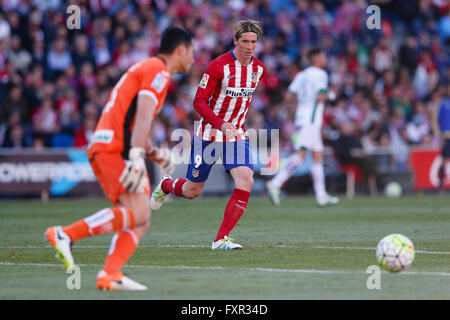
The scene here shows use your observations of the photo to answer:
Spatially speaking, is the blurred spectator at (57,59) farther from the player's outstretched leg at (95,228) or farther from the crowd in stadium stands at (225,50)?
the player's outstretched leg at (95,228)

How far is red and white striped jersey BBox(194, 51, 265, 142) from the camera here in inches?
394

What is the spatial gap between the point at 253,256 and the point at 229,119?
1958mm

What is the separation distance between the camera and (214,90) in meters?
10.1

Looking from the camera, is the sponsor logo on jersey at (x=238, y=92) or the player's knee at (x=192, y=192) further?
the player's knee at (x=192, y=192)

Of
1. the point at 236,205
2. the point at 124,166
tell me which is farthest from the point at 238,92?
the point at 124,166

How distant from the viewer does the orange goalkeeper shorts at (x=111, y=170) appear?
6.78 metres

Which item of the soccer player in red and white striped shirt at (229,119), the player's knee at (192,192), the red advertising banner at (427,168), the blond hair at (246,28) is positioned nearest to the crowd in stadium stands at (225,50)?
the red advertising banner at (427,168)

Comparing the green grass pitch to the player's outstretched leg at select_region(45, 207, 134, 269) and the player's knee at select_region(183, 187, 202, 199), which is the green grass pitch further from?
the player's knee at select_region(183, 187, 202, 199)

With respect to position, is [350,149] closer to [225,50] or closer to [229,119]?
[225,50]

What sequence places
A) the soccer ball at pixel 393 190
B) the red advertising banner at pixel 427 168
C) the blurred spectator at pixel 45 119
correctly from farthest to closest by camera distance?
1. the red advertising banner at pixel 427 168
2. the soccer ball at pixel 393 190
3. the blurred spectator at pixel 45 119

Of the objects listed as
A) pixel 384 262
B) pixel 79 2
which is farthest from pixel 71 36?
pixel 384 262

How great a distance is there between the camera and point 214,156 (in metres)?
10.1

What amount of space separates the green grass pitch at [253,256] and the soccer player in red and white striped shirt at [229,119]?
21.7 inches

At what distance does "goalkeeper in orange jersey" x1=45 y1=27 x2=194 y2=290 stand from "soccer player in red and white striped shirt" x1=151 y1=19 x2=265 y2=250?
278 cm
